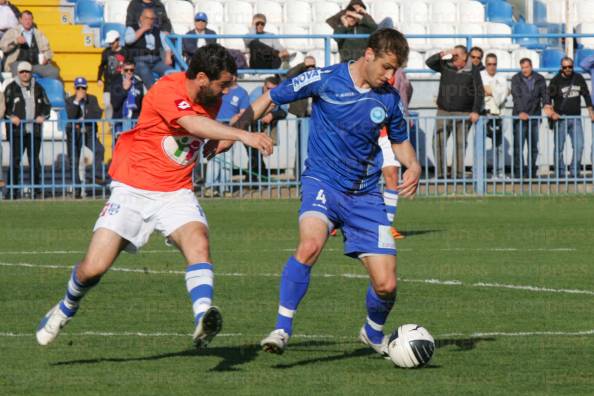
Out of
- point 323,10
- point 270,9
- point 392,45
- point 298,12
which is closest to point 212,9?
point 270,9

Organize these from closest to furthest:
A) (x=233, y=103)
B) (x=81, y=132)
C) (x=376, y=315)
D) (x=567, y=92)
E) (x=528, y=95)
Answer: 1. (x=376, y=315)
2. (x=233, y=103)
3. (x=81, y=132)
4. (x=528, y=95)
5. (x=567, y=92)

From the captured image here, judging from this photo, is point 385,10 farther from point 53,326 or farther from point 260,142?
point 260,142

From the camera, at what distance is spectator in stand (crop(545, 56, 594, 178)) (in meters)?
23.4

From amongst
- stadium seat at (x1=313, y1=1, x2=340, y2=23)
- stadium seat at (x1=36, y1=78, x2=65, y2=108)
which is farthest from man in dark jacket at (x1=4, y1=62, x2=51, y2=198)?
stadium seat at (x1=313, y1=1, x2=340, y2=23)

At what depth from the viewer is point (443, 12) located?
1176 inches

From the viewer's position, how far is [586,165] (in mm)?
24109

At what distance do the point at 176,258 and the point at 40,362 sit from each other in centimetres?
654

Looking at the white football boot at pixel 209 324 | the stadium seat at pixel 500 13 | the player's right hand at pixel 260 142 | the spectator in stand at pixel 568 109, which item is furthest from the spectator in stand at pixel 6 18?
the white football boot at pixel 209 324

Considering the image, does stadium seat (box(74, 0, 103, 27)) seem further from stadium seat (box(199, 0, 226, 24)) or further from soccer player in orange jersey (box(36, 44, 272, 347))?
soccer player in orange jersey (box(36, 44, 272, 347))

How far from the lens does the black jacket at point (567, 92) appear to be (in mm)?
23766

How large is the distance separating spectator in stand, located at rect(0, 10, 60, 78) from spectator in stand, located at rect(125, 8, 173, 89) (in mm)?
1736

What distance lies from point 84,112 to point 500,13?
10.9 meters

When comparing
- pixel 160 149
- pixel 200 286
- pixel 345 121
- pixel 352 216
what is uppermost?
pixel 345 121

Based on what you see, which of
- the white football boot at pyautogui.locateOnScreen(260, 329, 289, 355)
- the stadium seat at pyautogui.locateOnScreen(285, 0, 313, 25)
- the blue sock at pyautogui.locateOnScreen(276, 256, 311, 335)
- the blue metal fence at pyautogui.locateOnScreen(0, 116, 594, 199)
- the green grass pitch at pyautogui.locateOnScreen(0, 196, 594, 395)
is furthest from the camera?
the stadium seat at pyautogui.locateOnScreen(285, 0, 313, 25)
